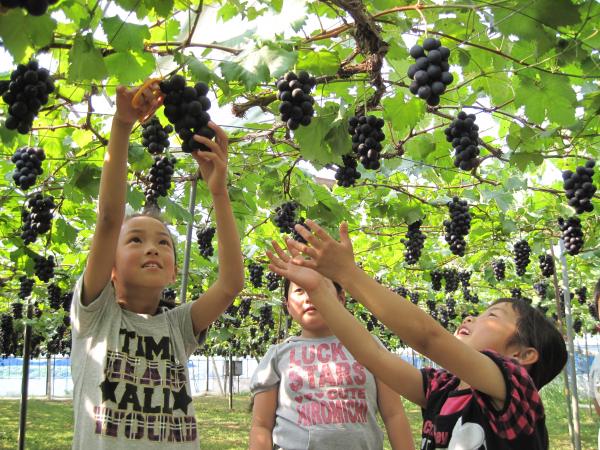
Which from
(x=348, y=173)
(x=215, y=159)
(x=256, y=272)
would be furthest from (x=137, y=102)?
(x=256, y=272)

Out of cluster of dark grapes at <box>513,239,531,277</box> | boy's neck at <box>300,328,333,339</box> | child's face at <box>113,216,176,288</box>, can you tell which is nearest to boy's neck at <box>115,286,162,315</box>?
child's face at <box>113,216,176,288</box>

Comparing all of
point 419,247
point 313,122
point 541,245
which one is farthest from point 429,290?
point 313,122

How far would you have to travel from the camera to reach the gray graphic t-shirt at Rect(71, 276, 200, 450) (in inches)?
79.0

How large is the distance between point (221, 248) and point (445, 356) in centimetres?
100

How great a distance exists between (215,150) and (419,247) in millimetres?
6257

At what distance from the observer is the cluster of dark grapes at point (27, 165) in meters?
3.90

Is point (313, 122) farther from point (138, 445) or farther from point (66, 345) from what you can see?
point (66, 345)

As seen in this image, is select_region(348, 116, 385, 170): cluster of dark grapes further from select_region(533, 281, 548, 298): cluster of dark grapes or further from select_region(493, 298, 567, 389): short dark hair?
select_region(533, 281, 548, 298): cluster of dark grapes

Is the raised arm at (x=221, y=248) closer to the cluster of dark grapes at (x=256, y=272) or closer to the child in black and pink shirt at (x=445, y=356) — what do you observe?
the child in black and pink shirt at (x=445, y=356)

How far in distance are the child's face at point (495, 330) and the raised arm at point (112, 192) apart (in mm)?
1355

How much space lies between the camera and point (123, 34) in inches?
87.7

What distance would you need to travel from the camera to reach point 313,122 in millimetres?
3125

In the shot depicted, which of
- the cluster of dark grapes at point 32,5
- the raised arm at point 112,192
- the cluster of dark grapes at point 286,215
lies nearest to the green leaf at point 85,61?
the raised arm at point 112,192

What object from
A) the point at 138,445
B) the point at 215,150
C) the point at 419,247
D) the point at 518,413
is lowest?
the point at 138,445
